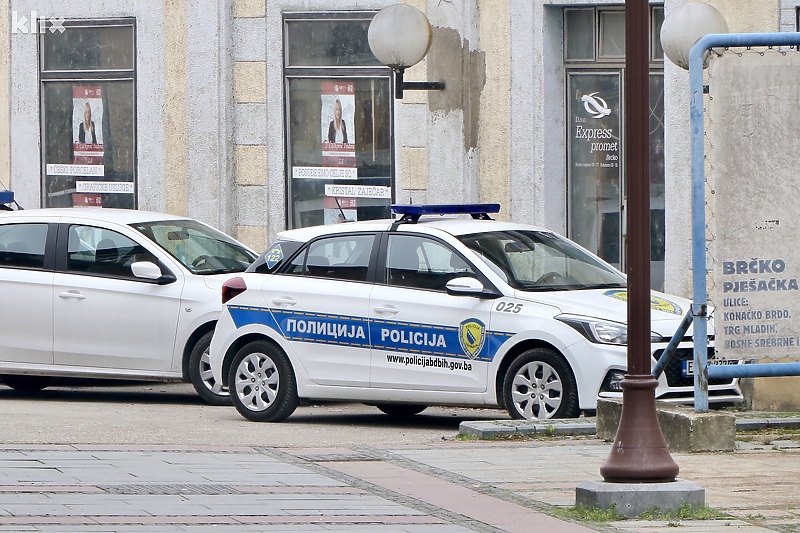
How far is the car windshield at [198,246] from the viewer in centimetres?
1510

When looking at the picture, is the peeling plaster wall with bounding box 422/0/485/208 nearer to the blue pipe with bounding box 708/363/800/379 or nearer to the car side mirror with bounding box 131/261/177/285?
the car side mirror with bounding box 131/261/177/285

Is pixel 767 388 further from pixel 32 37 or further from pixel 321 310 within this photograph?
pixel 32 37

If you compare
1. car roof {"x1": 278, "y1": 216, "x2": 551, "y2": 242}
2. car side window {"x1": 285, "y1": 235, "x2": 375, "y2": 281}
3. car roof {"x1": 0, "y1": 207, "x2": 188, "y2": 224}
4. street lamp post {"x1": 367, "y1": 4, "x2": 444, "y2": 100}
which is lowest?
car side window {"x1": 285, "y1": 235, "x2": 375, "y2": 281}

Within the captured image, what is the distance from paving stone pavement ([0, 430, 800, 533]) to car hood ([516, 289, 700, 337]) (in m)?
1.21

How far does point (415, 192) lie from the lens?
1920 cm

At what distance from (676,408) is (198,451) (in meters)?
3.23

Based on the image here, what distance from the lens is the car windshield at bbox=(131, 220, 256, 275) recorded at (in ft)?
49.5

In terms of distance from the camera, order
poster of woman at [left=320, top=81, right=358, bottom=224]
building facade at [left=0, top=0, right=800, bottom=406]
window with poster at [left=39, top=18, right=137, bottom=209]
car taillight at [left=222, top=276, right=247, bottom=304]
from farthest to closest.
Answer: window with poster at [left=39, top=18, right=137, bottom=209], poster of woman at [left=320, top=81, right=358, bottom=224], building facade at [left=0, top=0, right=800, bottom=406], car taillight at [left=222, top=276, right=247, bottom=304]

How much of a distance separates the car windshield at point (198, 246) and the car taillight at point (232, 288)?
1.32 m

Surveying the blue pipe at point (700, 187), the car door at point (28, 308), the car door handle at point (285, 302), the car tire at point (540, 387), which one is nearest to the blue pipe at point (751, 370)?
the blue pipe at point (700, 187)

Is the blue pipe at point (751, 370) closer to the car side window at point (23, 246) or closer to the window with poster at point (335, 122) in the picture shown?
the car side window at point (23, 246)

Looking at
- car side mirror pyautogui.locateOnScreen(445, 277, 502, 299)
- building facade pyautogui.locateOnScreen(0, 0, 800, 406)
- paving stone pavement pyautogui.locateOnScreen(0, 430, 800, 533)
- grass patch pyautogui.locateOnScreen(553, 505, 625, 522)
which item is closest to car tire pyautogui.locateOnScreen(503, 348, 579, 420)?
car side mirror pyautogui.locateOnScreen(445, 277, 502, 299)

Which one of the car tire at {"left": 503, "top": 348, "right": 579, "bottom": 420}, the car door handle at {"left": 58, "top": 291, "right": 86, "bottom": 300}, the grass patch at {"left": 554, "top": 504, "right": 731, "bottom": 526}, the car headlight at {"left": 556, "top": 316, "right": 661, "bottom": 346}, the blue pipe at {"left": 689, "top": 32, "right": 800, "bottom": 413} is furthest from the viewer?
the car door handle at {"left": 58, "top": 291, "right": 86, "bottom": 300}

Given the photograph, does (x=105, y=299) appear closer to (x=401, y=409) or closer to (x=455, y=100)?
(x=401, y=409)
